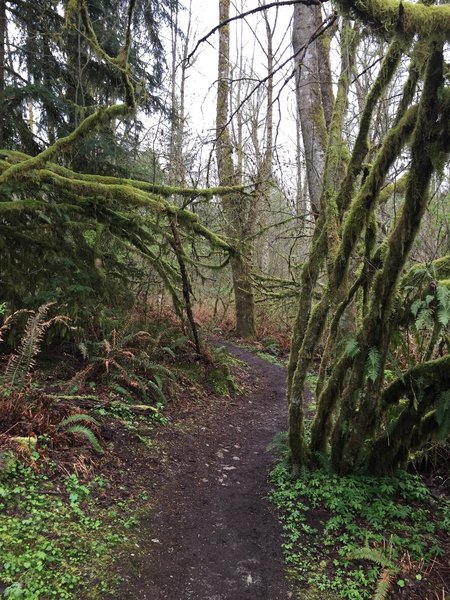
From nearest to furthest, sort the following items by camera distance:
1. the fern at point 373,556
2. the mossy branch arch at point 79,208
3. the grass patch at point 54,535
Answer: the grass patch at point 54,535
the fern at point 373,556
the mossy branch arch at point 79,208

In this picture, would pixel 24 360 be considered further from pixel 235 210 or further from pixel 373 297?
pixel 235 210

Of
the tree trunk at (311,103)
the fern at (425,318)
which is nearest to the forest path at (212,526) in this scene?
the fern at (425,318)

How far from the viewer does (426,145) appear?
11.2 feet

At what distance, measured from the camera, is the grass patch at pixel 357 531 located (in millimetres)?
3529

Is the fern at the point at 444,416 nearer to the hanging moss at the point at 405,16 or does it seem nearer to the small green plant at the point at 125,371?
the hanging moss at the point at 405,16

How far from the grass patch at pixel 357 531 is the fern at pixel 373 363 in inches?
53.6

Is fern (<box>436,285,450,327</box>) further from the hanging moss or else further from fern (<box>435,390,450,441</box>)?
the hanging moss

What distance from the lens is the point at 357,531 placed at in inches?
161

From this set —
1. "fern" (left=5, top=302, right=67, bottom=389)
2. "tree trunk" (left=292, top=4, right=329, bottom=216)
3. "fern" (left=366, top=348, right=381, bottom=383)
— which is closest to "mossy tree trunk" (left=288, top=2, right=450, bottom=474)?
"fern" (left=366, top=348, right=381, bottom=383)

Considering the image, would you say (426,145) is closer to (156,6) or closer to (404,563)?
(404,563)

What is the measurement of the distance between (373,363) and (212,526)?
87.2 inches

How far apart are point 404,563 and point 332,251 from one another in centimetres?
312

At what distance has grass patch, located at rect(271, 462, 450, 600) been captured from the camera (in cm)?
353

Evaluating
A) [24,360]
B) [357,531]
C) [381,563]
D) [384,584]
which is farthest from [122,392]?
[384,584]
